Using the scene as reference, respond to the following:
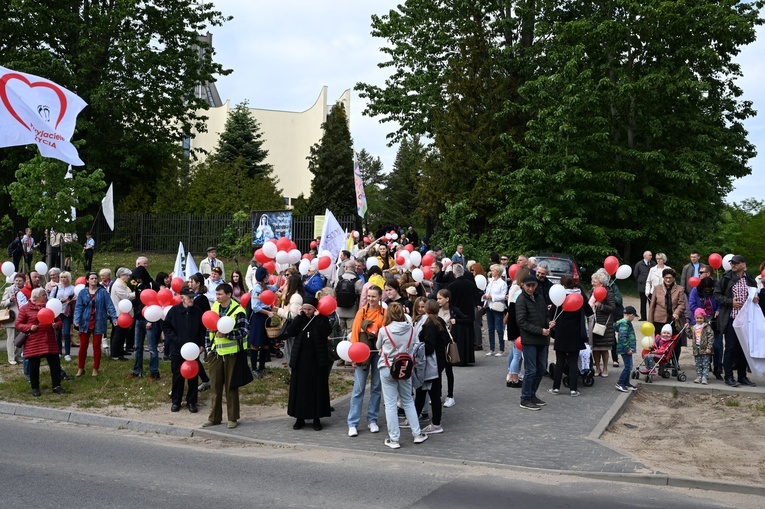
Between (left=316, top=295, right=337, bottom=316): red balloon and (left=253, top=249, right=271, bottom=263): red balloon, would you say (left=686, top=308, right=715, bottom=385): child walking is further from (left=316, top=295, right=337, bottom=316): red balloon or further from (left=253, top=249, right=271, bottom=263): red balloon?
(left=253, top=249, right=271, bottom=263): red balloon

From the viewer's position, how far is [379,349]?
8.93 meters

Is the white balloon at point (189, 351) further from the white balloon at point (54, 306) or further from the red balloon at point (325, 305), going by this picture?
the white balloon at point (54, 306)

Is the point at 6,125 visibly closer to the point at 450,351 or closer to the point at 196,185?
the point at 450,351

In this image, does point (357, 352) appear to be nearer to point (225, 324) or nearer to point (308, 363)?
point (308, 363)

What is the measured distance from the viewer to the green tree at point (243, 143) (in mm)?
53031

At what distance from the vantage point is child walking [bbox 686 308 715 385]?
11914mm

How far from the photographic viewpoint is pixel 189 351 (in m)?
10.1

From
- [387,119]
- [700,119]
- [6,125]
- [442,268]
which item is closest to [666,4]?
[700,119]

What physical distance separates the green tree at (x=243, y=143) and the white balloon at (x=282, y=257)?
39.5 m

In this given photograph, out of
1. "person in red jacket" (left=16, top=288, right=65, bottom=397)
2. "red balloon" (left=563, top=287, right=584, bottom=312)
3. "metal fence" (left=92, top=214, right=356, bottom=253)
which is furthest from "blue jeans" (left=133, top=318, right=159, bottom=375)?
"metal fence" (left=92, top=214, right=356, bottom=253)

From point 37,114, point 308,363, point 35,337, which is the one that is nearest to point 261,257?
point 35,337

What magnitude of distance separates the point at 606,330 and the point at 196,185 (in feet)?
97.5

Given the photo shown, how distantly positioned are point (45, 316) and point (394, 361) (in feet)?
19.2

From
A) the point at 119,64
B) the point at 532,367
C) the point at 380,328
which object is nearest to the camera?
the point at 380,328
